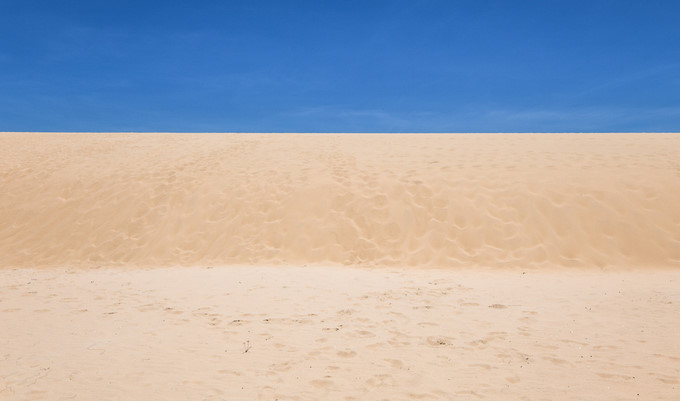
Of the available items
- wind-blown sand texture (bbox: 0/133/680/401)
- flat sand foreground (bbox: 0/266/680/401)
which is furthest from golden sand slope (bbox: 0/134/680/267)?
flat sand foreground (bbox: 0/266/680/401)

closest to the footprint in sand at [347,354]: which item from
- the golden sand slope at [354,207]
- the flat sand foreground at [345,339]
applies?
the flat sand foreground at [345,339]

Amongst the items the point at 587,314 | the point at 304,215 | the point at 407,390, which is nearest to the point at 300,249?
the point at 304,215

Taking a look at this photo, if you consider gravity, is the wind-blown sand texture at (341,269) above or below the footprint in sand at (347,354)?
above

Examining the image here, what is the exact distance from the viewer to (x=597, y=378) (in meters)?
3.78

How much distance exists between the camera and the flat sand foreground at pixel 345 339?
3.66 meters

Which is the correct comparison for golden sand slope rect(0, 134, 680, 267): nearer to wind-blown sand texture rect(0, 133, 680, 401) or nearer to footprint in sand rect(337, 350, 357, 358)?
wind-blown sand texture rect(0, 133, 680, 401)

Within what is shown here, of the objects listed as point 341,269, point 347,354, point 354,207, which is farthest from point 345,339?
point 354,207

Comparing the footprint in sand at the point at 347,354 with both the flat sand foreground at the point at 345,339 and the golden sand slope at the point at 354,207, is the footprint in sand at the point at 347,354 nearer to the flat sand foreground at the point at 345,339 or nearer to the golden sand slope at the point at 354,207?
the flat sand foreground at the point at 345,339

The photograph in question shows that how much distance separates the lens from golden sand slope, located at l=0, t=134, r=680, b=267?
1009 cm

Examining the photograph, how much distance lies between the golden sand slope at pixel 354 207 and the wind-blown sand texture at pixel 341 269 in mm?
66

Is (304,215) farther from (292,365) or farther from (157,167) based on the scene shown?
(292,365)

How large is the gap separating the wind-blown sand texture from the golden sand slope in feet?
0.22

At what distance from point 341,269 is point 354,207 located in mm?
2801

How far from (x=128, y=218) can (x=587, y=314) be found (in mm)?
11267
